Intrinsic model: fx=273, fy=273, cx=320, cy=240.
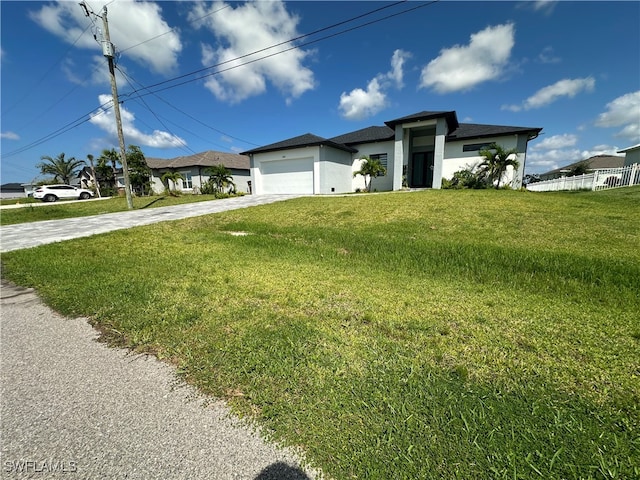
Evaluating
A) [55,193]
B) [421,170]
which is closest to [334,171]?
[421,170]

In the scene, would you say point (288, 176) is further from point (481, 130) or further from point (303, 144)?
point (481, 130)

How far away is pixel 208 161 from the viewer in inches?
1150

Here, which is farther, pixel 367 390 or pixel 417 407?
pixel 367 390

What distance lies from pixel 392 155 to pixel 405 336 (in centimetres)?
1849

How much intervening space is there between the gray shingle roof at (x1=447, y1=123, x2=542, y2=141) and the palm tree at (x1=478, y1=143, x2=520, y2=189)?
1.64m

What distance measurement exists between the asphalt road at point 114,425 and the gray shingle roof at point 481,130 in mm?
20157

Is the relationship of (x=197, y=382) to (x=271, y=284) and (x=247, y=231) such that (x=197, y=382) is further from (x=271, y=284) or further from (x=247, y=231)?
(x=247, y=231)

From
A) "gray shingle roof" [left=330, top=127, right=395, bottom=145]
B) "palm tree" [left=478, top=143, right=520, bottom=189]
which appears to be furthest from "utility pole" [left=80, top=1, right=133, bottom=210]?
"palm tree" [left=478, top=143, right=520, bottom=189]

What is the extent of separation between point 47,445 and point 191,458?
858 mm

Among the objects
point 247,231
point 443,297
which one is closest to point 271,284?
point 443,297

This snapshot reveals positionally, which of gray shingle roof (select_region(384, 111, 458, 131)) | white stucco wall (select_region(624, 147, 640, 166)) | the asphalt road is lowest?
the asphalt road

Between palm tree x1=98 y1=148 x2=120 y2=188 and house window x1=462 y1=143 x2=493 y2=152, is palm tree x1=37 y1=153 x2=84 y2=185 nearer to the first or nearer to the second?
palm tree x1=98 y1=148 x2=120 y2=188

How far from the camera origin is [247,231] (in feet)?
26.6

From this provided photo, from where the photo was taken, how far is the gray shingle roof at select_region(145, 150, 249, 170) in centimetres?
2900
